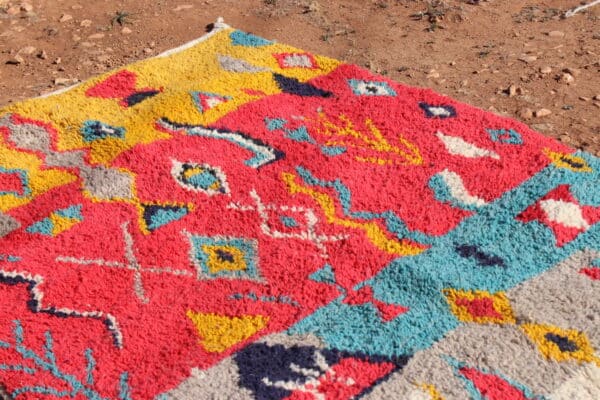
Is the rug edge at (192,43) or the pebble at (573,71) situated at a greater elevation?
the rug edge at (192,43)

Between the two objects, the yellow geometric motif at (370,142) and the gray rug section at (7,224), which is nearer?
the gray rug section at (7,224)

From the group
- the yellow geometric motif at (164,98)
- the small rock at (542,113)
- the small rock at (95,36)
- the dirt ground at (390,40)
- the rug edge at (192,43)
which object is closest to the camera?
the yellow geometric motif at (164,98)

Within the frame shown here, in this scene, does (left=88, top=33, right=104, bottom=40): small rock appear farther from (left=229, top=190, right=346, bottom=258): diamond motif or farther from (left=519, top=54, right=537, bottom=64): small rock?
(left=519, top=54, right=537, bottom=64): small rock

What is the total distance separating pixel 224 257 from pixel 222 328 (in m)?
0.33

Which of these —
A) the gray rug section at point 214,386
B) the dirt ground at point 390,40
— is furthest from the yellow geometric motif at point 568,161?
the gray rug section at point 214,386

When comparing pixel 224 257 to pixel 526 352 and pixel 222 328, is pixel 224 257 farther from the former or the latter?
pixel 526 352

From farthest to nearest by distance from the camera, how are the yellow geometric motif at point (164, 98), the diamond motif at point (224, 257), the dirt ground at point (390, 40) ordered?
1. the dirt ground at point (390, 40)
2. the yellow geometric motif at point (164, 98)
3. the diamond motif at point (224, 257)

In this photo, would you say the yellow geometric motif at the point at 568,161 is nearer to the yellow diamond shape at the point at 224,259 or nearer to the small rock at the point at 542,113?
the small rock at the point at 542,113

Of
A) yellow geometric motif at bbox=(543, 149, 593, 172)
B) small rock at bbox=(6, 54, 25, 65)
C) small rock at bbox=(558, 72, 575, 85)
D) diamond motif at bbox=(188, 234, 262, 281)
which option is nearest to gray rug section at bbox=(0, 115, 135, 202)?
diamond motif at bbox=(188, 234, 262, 281)

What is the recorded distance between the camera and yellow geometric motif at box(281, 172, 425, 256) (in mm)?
2352

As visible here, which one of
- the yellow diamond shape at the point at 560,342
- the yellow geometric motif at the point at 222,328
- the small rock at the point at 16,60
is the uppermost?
the small rock at the point at 16,60

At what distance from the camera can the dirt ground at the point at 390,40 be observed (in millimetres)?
3402

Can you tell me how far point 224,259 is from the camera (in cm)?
235

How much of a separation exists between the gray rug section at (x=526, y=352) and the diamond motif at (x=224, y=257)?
646 mm
